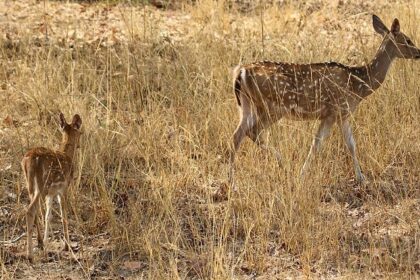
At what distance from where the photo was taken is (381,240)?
709 cm

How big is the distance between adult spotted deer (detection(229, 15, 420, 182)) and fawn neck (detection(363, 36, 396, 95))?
15 cm

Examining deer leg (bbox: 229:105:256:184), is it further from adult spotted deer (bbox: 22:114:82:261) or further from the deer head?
adult spotted deer (bbox: 22:114:82:261)

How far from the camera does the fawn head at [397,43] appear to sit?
9039 mm

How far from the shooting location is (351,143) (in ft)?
27.6

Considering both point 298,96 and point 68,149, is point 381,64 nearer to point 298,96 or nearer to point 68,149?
point 298,96

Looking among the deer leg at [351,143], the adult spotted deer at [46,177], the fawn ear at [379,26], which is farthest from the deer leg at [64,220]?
the fawn ear at [379,26]

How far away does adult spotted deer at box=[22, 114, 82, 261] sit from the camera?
6.64 meters

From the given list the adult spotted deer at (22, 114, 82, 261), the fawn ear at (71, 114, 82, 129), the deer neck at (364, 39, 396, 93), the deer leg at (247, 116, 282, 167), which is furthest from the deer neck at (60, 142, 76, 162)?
the deer neck at (364, 39, 396, 93)

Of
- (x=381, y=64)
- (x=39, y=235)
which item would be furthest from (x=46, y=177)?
(x=381, y=64)

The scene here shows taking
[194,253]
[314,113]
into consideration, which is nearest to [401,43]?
[314,113]

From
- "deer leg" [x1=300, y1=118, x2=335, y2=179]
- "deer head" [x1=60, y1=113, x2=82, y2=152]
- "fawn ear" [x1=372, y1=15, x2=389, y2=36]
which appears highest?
"fawn ear" [x1=372, y1=15, x2=389, y2=36]

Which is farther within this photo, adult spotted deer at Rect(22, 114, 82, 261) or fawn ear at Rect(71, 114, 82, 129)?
fawn ear at Rect(71, 114, 82, 129)

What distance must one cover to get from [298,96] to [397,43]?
50.9 inches

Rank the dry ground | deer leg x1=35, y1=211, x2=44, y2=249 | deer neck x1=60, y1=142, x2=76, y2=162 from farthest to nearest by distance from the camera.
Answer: deer neck x1=60, y1=142, x2=76, y2=162 < deer leg x1=35, y1=211, x2=44, y2=249 < the dry ground
